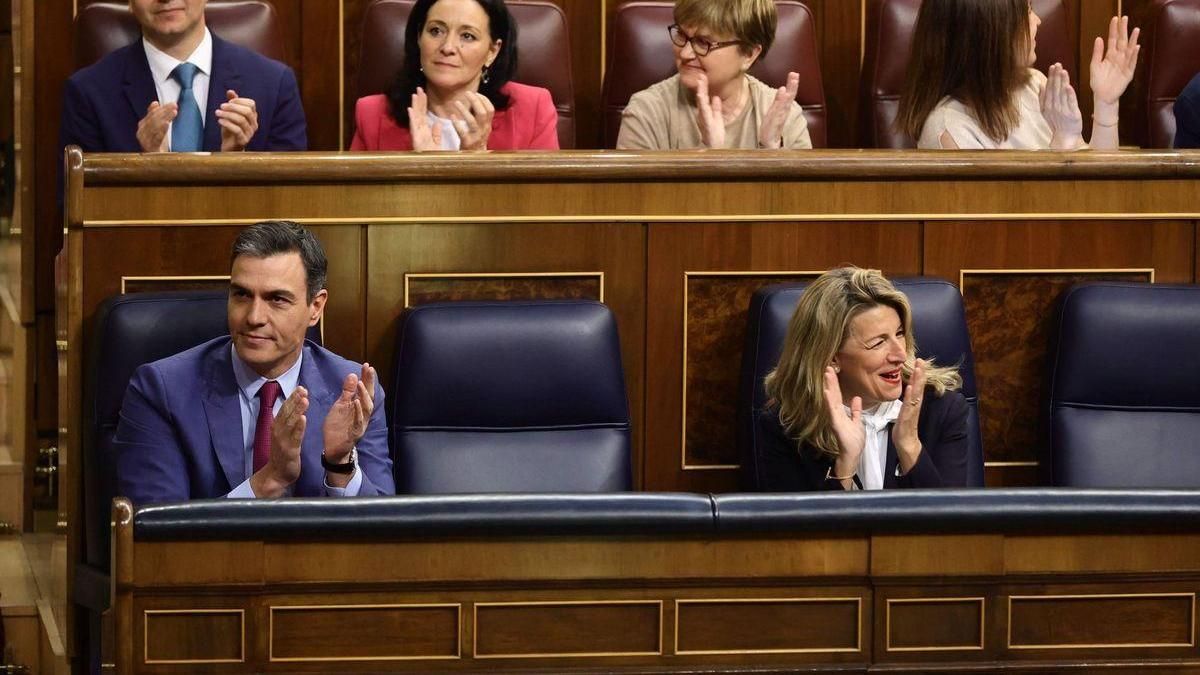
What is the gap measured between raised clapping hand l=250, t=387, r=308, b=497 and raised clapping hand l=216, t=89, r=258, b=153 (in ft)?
1.25

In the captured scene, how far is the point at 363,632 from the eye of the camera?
2.99 feet

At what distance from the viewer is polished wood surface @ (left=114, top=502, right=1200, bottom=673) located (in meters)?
0.90

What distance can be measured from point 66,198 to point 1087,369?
2.43 ft

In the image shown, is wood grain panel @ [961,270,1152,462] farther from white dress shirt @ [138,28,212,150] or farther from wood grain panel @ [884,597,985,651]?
white dress shirt @ [138,28,212,150]

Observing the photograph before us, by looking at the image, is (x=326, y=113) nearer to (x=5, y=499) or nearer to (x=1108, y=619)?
(x=5, y=499)

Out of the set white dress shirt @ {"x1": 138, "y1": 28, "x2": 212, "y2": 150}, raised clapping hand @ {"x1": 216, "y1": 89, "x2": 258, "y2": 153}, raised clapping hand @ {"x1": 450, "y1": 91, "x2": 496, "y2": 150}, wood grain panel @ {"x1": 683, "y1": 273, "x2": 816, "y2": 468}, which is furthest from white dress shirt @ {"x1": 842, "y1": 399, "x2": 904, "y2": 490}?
white dress shirt @ {"x1": 138, "y1": 28, "x2": 212, "y2": 150}

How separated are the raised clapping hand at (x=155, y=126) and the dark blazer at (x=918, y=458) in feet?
1.69

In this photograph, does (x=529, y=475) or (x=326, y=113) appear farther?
(x=326, y=113)

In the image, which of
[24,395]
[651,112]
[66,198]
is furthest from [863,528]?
[24,395]

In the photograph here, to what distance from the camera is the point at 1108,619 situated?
0.95m

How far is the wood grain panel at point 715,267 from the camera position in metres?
1.39

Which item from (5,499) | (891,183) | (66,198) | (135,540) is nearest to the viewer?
(135,540)

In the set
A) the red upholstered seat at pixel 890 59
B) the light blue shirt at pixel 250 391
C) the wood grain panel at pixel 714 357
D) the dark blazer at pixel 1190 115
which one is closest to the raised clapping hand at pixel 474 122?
the wood grain panel at pixel 714 357

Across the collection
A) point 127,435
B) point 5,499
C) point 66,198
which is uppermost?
point 66,198
